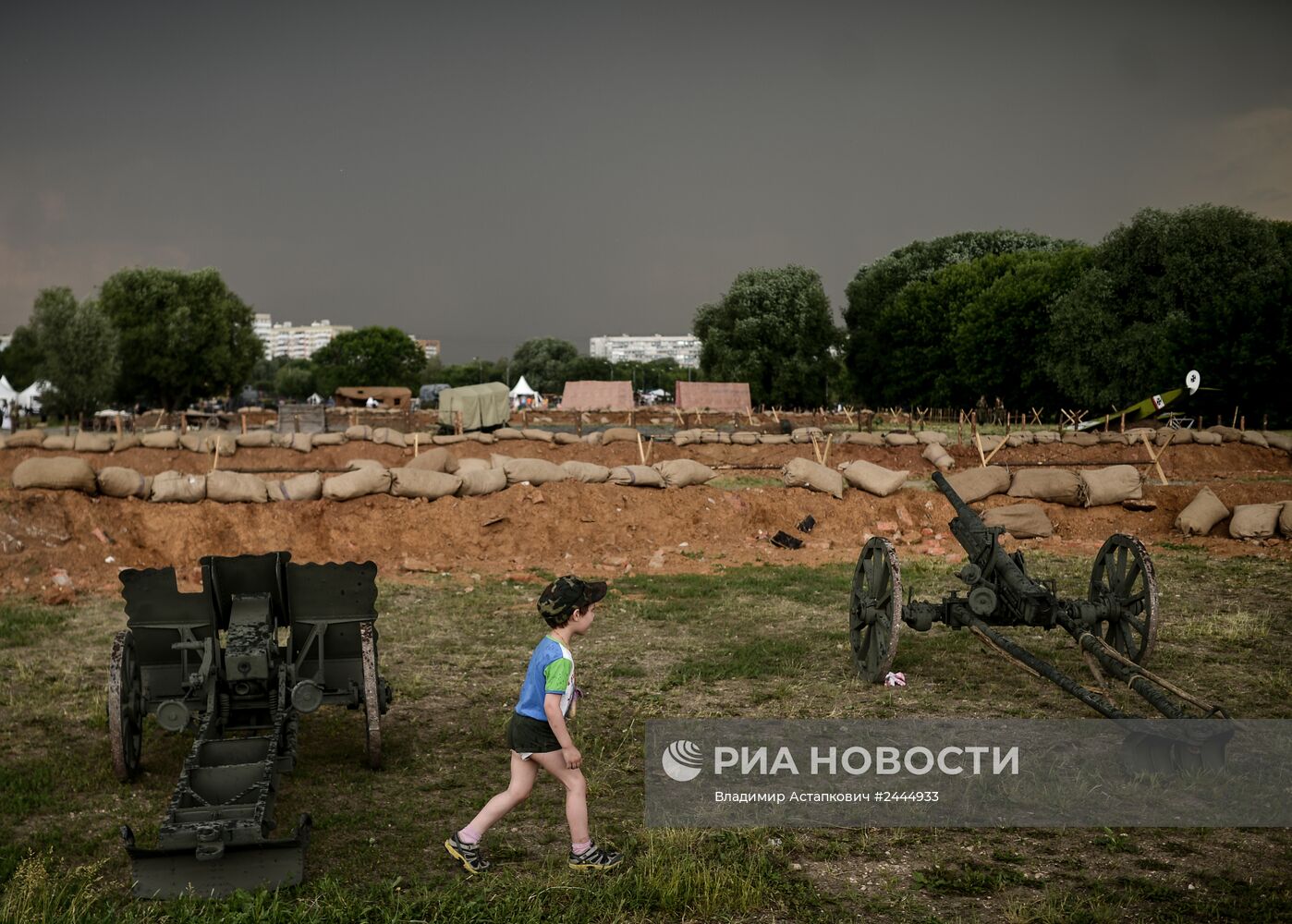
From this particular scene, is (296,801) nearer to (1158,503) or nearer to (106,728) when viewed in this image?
(106,728)

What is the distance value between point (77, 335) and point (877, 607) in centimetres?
6074

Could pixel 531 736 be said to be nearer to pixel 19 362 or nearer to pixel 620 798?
pixel 620 798

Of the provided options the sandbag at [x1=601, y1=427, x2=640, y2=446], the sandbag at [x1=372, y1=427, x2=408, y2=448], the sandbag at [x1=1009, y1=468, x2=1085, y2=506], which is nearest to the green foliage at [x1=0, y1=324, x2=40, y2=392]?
the sandbag at [x1=372, y1=427, x2=408, y2=448]

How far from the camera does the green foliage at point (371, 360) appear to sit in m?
112

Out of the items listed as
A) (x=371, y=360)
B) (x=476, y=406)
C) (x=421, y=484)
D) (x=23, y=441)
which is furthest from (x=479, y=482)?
(x=371, y=360)

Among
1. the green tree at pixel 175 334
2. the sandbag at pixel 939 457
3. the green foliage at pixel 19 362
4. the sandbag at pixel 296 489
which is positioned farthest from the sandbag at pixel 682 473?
the green foliage at pixel 19 362

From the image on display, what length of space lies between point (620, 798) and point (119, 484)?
12859mm

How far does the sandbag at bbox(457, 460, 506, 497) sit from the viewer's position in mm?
16984

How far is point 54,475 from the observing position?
49.6 feet

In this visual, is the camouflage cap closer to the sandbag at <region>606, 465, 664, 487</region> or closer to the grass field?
the grass field

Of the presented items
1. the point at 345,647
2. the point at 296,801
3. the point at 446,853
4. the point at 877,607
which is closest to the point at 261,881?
the point at 446,853

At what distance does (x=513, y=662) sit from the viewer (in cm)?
927

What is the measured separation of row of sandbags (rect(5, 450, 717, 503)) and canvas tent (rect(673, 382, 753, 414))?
3145 centimetres

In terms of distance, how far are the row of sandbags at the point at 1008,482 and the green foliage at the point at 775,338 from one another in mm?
47156
